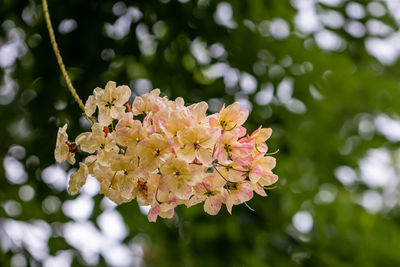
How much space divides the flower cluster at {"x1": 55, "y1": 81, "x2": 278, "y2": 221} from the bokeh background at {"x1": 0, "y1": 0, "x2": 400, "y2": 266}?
869 mm

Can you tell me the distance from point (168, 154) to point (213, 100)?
1140 mm

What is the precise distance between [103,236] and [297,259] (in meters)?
0.90

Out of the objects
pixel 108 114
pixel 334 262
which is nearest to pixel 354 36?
pixel 334 262

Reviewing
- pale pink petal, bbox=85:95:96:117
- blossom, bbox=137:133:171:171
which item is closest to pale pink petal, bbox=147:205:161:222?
blossom, bbox=137:133:171:171

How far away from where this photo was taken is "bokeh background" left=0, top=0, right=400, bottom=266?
1.72 metres

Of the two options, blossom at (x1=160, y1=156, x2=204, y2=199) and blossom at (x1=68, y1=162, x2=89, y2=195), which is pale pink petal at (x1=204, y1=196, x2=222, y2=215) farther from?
blossom at (x1=68, y1=162, x2=89, y2=195)

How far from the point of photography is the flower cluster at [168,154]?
761 mm

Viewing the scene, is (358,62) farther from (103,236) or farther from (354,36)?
(103,236)

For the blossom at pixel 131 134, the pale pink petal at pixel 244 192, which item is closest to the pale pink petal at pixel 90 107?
the blossom at pixel 131 134

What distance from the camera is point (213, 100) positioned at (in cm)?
189

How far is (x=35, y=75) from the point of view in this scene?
5.72 ft

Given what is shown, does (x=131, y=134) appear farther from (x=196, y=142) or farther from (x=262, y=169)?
(x=262, y=169)

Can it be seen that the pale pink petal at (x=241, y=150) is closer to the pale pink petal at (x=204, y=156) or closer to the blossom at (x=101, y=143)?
the pale pink petal at (x=204, y=156)

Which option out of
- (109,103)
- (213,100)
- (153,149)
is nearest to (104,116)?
(109,103)
